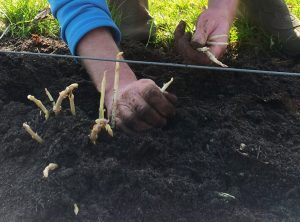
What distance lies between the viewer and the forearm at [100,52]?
1.53 metres

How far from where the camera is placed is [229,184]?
1.30 meters

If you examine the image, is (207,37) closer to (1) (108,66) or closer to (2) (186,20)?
(1) (108,66)

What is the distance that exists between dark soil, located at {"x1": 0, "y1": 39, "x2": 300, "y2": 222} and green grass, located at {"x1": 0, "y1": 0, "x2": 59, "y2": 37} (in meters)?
0.58

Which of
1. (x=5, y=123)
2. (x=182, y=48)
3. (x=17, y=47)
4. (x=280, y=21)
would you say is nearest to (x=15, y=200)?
(x=5, y=123)

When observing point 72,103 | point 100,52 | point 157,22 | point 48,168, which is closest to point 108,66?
point 100,52

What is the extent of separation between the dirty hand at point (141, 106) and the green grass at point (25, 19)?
39.1 inches

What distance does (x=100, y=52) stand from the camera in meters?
1.55

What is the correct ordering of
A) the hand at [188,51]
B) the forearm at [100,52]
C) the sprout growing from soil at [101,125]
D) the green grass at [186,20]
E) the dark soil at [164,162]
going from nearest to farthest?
the dark soil at [164,162] → the sprout growing from soil at [101,125] → the forearm at [100,52] → the hand at [188,51] → the green grass at [186,20]

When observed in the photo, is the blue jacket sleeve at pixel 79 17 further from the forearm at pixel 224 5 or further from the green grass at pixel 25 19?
the green grass at pixel 25 19

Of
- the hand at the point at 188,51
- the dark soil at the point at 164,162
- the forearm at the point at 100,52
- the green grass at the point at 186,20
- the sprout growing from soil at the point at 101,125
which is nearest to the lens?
the dark soil at the point at 164,162

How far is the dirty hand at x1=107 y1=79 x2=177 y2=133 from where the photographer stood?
1.38 m

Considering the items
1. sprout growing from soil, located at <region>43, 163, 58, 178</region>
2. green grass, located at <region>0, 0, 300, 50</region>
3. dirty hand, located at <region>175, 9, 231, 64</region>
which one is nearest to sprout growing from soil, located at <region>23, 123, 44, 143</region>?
sprout growing from soil, located at <region>43, 163, 58, 178</region>

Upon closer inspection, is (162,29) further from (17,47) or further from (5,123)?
(5,123)

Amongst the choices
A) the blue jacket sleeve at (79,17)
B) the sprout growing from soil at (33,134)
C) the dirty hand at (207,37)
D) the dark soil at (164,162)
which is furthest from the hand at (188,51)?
the sprout growing from soil at (33,134)
